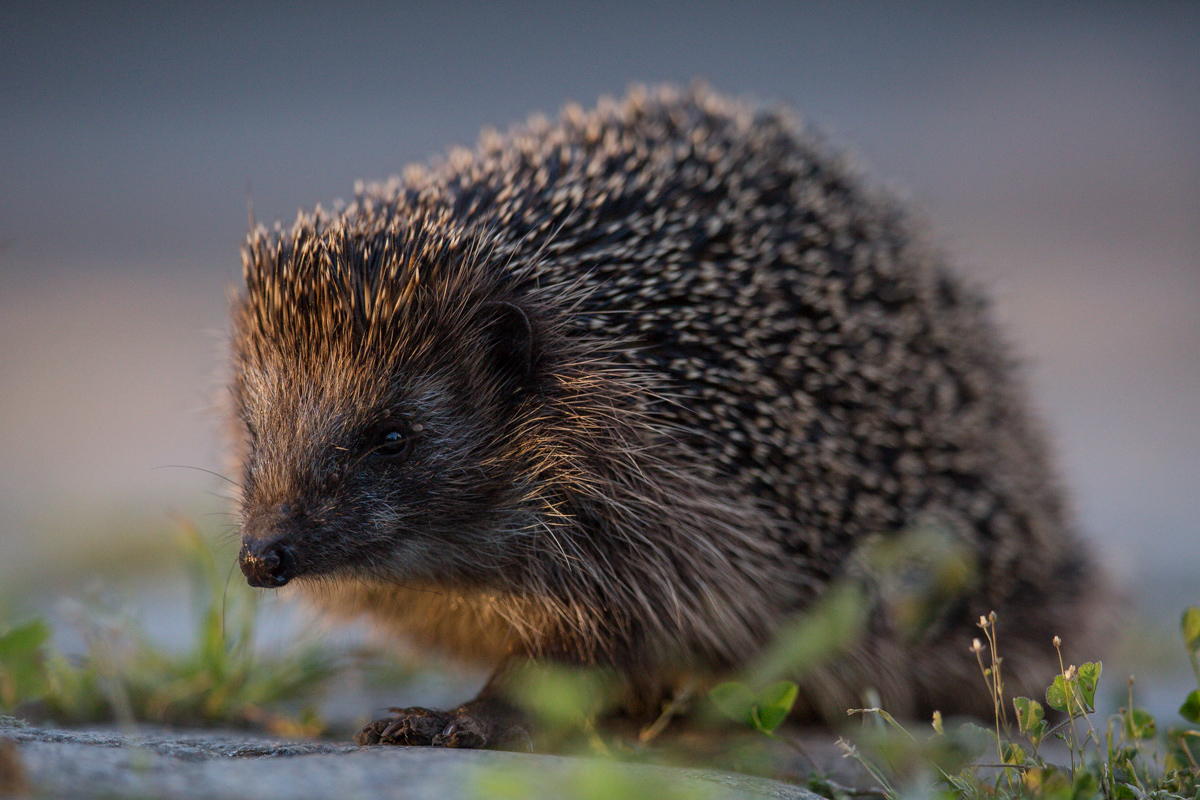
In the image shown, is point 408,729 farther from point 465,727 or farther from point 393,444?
point 393,444

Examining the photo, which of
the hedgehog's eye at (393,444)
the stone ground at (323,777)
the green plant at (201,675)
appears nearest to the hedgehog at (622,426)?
the hedgehog's eye at (393,444)

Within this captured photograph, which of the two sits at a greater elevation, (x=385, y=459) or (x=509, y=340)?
(x=509, y=340)

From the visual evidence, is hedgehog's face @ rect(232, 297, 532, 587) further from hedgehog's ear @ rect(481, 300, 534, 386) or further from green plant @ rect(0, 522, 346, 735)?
green plant @ rect(0, 522, 346, 735)

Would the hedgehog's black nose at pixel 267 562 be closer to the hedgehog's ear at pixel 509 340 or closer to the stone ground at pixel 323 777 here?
the stone ground at pixel 323 777

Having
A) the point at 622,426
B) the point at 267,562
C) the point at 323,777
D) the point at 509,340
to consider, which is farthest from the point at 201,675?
the point at 323,777

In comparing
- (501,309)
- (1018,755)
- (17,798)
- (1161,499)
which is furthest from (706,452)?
(1161,499)

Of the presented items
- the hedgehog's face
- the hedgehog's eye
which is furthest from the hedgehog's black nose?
the hedgehog's eye

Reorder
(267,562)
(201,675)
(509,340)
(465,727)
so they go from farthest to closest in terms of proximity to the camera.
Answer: (201,675), (509,340), (465,727), (267,562)
